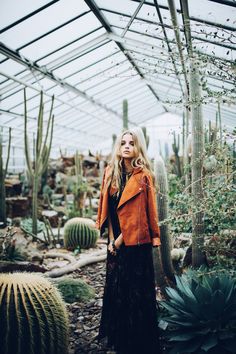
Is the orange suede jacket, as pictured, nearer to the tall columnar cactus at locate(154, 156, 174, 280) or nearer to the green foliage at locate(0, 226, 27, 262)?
the tall columnar cactus at locate(154, 156, 174, 280)

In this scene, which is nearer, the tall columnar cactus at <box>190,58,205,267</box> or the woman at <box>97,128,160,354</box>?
the woman at <box>97,128,160,354</box>

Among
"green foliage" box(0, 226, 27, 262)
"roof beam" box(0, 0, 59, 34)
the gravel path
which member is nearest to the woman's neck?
the gravel path

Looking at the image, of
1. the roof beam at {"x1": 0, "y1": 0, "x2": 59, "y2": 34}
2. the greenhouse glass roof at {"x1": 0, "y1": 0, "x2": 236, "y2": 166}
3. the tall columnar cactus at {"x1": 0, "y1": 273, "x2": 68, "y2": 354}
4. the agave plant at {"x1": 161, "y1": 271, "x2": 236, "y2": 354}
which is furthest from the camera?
the roof beam at {"x1": 0, "y1": 0, "x2": 59, "y2": 34}

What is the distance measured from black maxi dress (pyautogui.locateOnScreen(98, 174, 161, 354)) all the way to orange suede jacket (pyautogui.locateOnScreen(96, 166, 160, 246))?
9cm

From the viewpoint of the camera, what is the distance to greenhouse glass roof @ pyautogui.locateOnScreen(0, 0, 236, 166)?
2.64 metres

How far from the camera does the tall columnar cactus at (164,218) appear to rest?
10.5 feet

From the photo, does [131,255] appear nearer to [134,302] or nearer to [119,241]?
[119,241]

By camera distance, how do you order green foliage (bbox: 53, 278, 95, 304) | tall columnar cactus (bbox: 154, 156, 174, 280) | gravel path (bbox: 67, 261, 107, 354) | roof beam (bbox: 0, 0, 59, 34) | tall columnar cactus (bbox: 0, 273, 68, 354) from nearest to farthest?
tall columnar cactus (bbox: 0, 273, 68, 354), gravel path (bbox: 67, 261, 107, 354), tall columnar cactus (bbox: 154, 156, 174, 280), green foliage (bbox: 53, 278, 95, 304), roof beam (bbox: 0, 0, 59, 34)

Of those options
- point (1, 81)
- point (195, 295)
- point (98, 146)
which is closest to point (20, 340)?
point (195, 295)

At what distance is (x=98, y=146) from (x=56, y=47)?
1618cm

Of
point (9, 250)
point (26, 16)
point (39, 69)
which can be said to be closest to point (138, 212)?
point (9, 250)

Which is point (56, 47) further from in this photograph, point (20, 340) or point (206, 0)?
point (20, 340)

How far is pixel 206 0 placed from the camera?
451 centimetres

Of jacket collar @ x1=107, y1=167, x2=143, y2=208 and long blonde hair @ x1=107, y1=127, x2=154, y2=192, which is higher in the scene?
long blonde hair @ x1=107, y1=127, x2=154, y2=192
